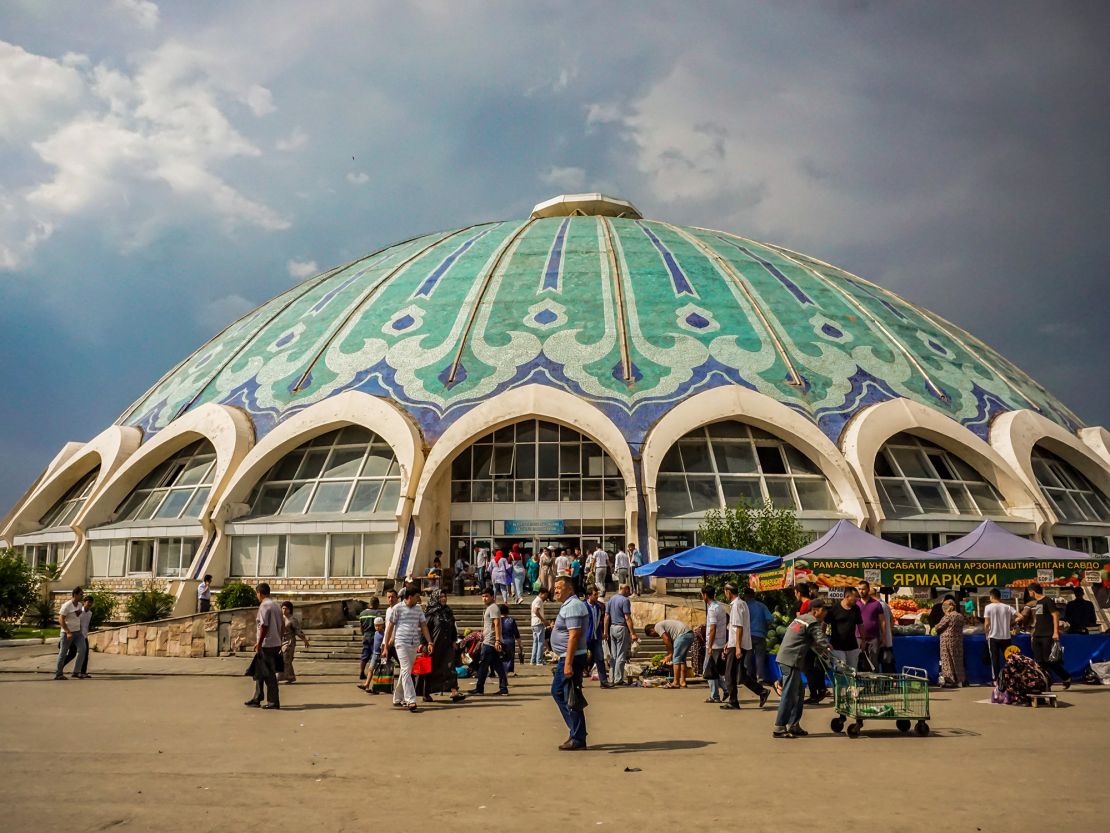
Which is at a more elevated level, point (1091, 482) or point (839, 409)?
point (839, 409)

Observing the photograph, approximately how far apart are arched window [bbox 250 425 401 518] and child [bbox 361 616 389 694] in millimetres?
10946

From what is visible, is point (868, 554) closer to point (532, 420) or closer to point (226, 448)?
point (532, 420)

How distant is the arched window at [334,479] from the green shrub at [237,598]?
12.8 ft

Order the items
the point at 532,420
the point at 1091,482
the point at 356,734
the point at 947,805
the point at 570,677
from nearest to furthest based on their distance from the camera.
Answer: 1. the point at 947,805
2. the point at 570,677
3. the point at 356,734
4. the point at 532,420
5. the point at 1091,482

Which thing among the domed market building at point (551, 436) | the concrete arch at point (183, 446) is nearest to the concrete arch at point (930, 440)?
the domed market building at point (551, 436)

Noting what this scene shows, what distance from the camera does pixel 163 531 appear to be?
83.8 ft

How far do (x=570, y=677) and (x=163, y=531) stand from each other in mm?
20658

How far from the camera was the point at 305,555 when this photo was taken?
24141 millimetres

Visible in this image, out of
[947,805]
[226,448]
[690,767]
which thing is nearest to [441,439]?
[226,448]

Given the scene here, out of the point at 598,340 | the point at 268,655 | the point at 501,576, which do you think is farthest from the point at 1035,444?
the point at 268,655

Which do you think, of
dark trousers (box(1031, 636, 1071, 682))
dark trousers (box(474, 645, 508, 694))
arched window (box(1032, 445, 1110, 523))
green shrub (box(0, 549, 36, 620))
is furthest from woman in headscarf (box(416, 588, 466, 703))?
arched window (box(1032, 445, 1110, 523))

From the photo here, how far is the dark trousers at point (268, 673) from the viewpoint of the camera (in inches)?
426

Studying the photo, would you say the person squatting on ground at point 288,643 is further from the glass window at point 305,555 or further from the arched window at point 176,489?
the arched window at point 176,489

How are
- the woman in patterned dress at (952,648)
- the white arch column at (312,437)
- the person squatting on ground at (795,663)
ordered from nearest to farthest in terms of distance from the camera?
the person squatting on ground at (795,663)
the woman in patterned dress at (952,648)
the white arch column at (312,437)
